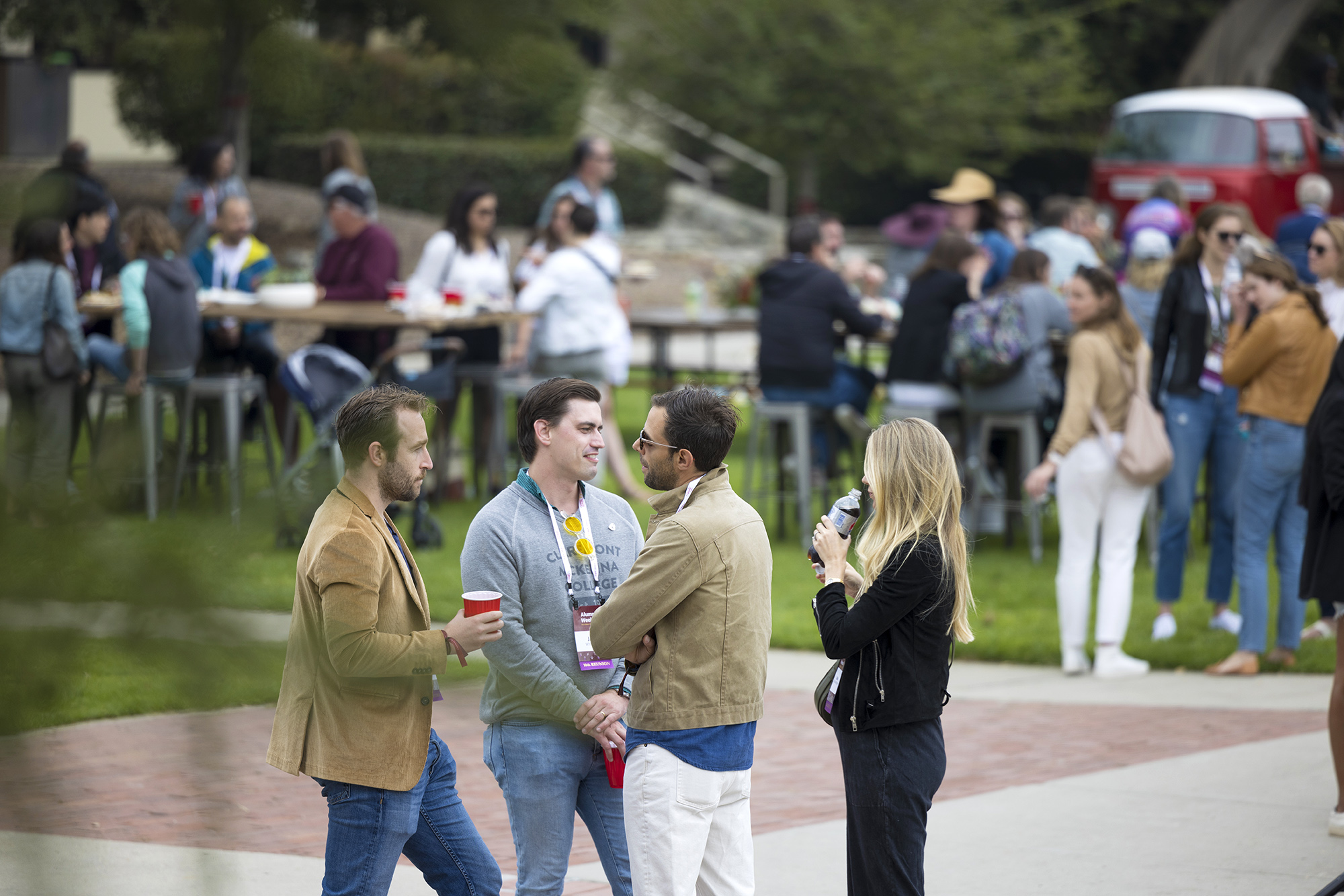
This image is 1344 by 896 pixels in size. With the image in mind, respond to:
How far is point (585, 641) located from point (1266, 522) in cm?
494

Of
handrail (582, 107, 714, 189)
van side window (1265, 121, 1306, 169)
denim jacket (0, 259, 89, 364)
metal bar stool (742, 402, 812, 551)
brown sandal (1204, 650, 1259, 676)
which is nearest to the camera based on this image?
denim jacket (0, 259, 89, 364)

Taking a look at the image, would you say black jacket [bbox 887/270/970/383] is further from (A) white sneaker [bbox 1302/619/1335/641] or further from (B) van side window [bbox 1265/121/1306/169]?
(B) van side window [bbox 1265/121/1306/169]

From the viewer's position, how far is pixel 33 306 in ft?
4.68

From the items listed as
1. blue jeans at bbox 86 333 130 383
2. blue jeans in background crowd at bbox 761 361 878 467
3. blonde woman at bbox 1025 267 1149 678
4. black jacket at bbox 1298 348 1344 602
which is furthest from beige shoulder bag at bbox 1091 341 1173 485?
blue jeans at bbox 86 333 130 383

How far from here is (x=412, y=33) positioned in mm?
1011

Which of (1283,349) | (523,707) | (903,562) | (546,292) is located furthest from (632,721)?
(546,292)

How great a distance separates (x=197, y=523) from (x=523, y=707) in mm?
2345

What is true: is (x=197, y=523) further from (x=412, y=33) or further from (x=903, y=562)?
(x=903, y=562)

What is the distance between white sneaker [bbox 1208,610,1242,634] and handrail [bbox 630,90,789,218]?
60.3ft

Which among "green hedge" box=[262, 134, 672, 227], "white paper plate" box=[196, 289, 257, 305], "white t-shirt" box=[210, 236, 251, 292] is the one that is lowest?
"white paper plate" box=[196, 289, 257, 305]

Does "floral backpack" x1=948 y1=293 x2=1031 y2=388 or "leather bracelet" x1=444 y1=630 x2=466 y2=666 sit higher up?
"floral backpack" x1=948 y1=293 x2=1031 y2=388

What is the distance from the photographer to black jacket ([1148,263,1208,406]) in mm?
8078

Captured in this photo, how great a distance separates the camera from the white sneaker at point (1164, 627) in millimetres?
8250

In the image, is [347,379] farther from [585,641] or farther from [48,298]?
[48,298]
